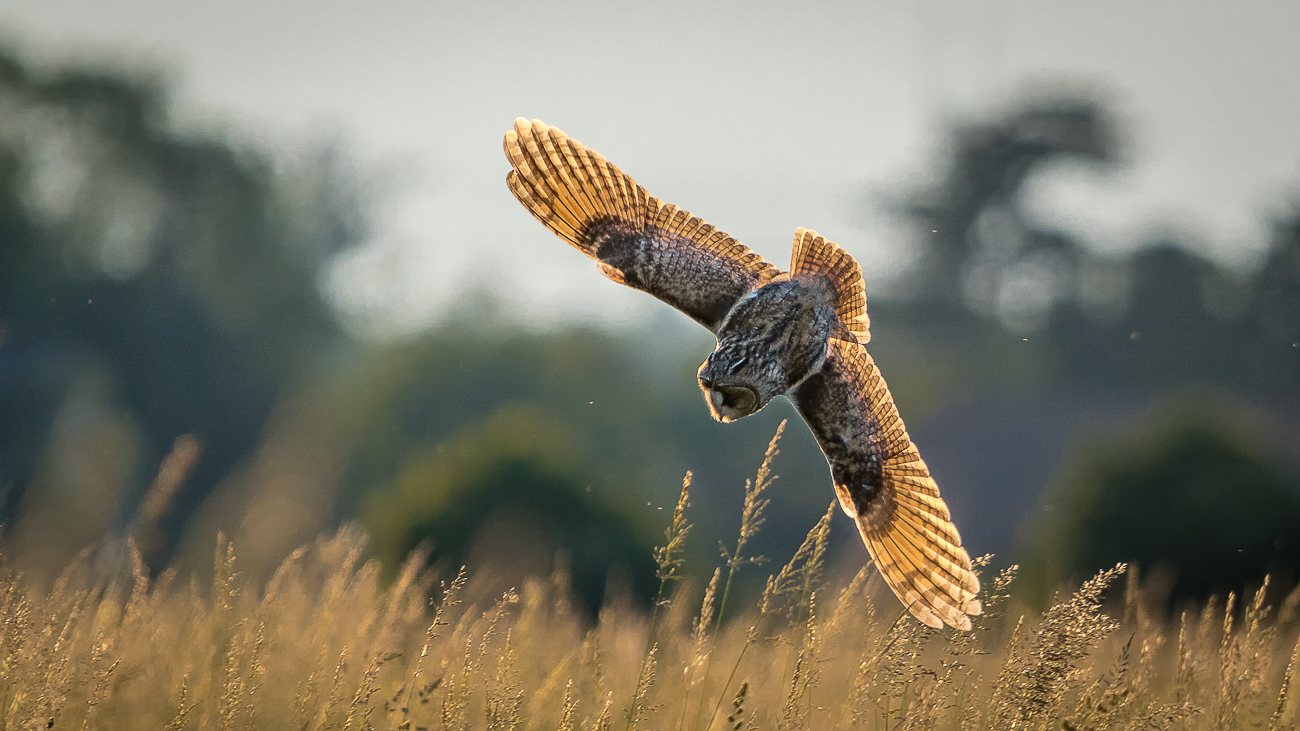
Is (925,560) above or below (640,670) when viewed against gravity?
above

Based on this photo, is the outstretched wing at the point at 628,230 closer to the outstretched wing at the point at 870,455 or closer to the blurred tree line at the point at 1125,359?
the outstretched wing at the point at 870,455

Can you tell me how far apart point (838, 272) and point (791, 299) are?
332 millimetres

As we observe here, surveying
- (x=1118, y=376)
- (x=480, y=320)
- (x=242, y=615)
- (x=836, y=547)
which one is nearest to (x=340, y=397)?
(x=480, y=320)

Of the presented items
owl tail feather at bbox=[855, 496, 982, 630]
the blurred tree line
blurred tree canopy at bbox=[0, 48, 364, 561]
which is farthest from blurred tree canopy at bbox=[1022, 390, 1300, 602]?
blurred tree canopy at bbox=[0, 48, 364, 561]

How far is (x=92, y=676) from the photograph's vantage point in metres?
2.97

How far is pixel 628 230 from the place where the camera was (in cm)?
441

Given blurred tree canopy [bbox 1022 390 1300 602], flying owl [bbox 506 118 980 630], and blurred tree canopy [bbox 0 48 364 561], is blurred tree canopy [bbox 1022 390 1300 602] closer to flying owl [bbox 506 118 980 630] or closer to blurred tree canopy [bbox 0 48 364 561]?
flying owl [bbox 506 118 980 630]

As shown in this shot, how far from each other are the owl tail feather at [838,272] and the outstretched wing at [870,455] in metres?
0.12

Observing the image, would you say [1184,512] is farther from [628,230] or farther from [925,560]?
[628,230]

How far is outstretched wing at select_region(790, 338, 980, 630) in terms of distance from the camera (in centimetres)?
424

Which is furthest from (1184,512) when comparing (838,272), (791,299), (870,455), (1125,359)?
(1125,359)

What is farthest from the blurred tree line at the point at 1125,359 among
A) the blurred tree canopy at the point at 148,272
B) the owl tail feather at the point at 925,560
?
the blurred tree canopy at the point at 148,272

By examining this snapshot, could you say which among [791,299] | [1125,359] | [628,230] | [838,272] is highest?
[1125,359]

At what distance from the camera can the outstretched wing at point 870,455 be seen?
4.24 meters
